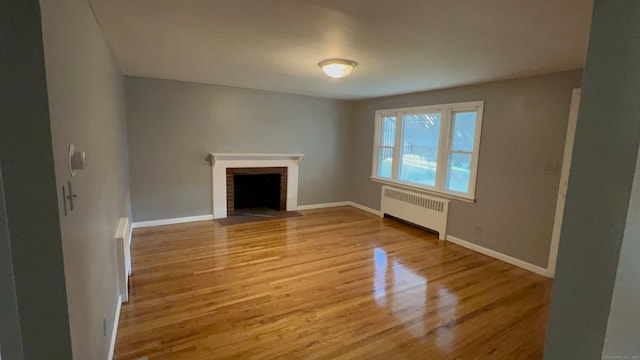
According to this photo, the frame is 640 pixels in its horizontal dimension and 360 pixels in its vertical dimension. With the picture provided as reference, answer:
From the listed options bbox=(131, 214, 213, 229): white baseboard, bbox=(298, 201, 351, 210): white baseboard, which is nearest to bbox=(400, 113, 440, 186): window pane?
bbox=(298, 201, 351, 210): white baseboard

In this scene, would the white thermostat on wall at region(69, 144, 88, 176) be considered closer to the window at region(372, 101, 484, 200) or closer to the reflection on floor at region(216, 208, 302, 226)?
the reflection on floor at region(216, 208, 302, 226)

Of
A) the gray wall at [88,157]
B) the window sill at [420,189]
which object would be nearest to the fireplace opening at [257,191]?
the window sill at [420,189]

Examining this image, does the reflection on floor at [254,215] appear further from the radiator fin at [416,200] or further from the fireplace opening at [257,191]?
the radiator fin at [416,200]

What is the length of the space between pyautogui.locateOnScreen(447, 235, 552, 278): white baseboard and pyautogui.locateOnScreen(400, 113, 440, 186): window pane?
962mm

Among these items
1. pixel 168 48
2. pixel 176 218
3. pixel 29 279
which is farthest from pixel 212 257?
pixel 29 279

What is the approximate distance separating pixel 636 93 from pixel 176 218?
534cm

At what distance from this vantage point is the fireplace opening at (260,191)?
5.81 metres

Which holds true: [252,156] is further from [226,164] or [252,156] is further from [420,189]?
[420,189]

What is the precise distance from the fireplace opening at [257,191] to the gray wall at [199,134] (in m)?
0.53

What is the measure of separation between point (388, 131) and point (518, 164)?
2444 millimetres

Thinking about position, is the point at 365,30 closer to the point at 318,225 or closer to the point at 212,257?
the point at 212,257

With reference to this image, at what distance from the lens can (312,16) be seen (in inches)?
77.8

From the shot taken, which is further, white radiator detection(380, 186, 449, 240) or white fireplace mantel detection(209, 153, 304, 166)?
white fireplace mantel detection(209, 153, 304, 166)

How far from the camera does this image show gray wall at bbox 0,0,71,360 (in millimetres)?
888
